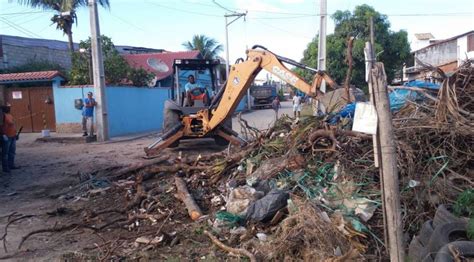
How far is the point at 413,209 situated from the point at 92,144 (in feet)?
43.8

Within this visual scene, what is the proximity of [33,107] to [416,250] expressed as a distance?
1997 centimetres

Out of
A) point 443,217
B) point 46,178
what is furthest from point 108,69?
point 443,217

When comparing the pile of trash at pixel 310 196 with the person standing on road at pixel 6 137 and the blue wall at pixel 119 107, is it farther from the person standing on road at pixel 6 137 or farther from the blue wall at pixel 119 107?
the blue wall at pixel 119 107

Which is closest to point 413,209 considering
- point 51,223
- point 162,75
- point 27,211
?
point 51,223

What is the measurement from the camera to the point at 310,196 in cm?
528

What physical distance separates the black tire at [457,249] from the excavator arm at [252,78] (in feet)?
14.4

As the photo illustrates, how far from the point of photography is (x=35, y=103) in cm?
2030

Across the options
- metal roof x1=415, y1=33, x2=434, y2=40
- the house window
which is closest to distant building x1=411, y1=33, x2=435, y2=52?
metal roof x1=415, y1=33, x2=434, y2=40

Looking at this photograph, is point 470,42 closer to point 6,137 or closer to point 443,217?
point 6,137

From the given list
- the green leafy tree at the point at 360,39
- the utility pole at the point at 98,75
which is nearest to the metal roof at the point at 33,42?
Result: the utility pole at the point at 98,75

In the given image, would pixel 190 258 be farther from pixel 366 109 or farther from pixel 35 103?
pixel 35 103

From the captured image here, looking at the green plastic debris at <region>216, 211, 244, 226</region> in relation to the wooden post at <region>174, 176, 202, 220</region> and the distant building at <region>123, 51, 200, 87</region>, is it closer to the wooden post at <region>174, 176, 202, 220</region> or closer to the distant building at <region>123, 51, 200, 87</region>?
the wooden post at <region>174, 176, 202, 220</region>

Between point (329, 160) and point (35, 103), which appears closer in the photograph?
point (329, 160)

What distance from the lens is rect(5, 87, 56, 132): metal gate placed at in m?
20.1
